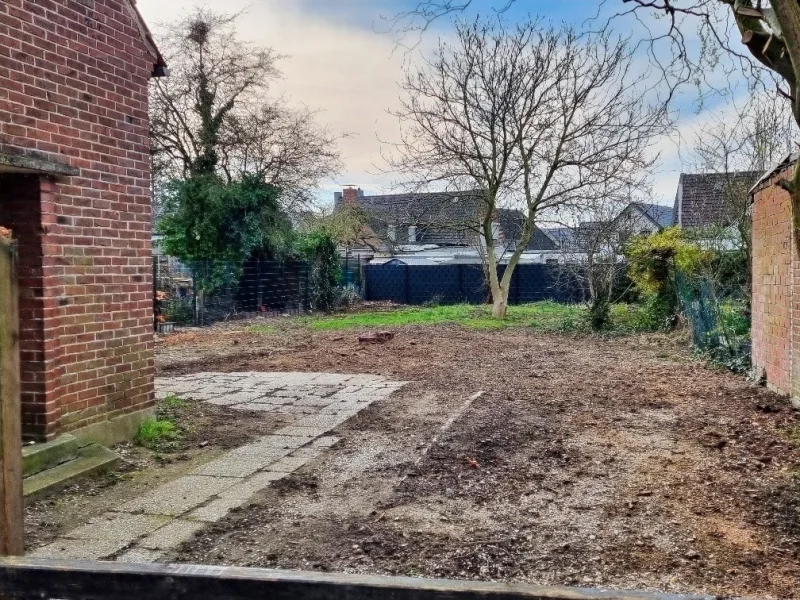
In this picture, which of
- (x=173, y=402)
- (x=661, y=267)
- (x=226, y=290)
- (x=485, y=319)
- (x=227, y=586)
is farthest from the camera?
(x=226, y=290)

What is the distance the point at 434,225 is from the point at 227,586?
58.8 feet

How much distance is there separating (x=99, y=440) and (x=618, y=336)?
38.5 feet

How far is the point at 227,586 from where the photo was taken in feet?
5.14

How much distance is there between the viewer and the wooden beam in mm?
1462

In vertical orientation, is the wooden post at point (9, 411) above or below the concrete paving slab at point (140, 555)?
above

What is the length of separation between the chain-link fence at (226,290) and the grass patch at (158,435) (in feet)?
34.6

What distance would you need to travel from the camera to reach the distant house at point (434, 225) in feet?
62.7

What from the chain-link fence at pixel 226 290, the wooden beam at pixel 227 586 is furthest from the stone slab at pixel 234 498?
the chain-link fence at pixel 226 290

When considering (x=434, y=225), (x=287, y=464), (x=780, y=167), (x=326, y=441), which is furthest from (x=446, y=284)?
(x=287, y=464)

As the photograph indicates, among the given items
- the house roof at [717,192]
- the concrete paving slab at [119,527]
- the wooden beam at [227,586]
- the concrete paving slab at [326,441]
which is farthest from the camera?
the house roof at [717,192]

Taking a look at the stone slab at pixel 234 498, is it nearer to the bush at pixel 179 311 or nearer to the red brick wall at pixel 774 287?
the red brick wall at pixel 774 287

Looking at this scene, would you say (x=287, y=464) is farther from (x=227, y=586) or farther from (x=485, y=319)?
(x=485, y=319)

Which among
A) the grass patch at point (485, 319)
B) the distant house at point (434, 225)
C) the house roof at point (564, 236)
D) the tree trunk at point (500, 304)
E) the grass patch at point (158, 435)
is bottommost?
the grass patch at point (158, 435)

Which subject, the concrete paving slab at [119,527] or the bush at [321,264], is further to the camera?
the bush at [321,264]
